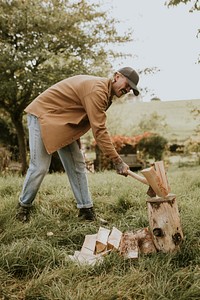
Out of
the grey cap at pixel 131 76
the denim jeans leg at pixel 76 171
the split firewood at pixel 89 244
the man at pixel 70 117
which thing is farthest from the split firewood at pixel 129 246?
the grey cap at pixel 131 76

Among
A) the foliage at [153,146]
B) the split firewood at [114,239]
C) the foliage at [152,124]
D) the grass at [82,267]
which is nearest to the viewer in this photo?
the grass at [82,267]

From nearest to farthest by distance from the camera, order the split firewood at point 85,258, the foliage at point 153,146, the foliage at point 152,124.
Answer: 1. the split firewood at point 85,258
2. the foliage at point 153,146
3. the foliage at point 152,124

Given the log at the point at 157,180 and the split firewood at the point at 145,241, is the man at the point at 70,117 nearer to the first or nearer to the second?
the log at the point at 157,180

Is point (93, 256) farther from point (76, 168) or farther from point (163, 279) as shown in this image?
point (76, 168)

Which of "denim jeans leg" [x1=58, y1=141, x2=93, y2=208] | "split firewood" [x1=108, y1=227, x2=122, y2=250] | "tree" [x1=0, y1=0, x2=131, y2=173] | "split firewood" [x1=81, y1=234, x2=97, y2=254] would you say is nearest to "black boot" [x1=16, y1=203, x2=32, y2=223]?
"denim jeans leg" [x1=58, y1=141, x2=93, y2=208]

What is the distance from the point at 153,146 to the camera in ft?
46.6

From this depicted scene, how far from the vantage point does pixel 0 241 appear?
336 cm

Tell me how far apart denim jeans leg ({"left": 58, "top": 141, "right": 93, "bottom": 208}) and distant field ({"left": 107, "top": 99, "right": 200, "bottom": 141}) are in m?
14.0

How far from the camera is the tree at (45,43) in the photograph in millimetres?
10320

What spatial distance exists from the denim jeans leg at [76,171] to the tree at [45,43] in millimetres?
6720

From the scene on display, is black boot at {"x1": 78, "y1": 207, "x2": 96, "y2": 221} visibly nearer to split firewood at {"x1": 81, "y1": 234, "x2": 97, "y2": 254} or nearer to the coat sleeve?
split firewood at {"x1": 81, "y1": 234, "x2": 97, "y2": 254}

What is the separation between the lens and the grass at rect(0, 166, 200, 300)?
251 cm

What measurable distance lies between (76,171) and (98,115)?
884 millimetres

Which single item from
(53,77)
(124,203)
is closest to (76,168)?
(124,203)
